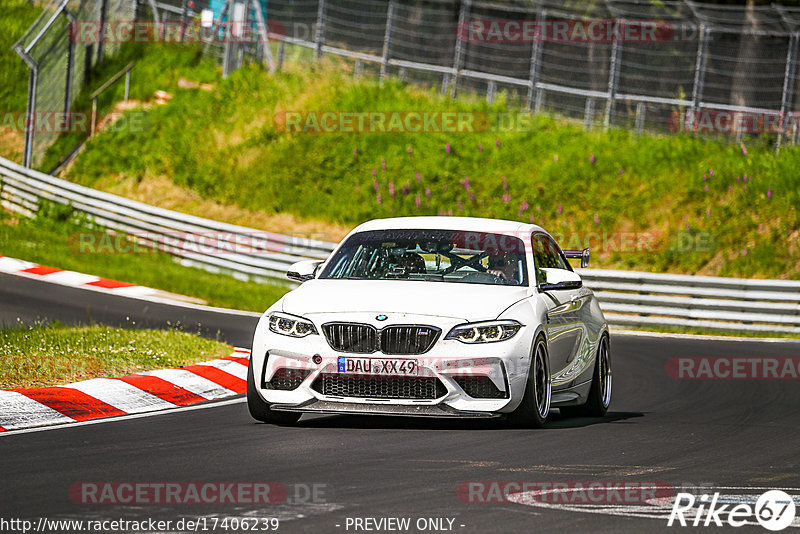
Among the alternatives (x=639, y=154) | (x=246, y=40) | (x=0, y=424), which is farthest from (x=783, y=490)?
(x=246, y=40)

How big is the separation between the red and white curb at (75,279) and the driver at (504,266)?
12.6m

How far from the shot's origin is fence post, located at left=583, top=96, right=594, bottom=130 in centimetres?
3016

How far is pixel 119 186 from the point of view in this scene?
3275cm

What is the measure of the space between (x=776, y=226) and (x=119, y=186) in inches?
591

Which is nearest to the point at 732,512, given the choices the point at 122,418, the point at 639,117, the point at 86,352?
the point at 122,418

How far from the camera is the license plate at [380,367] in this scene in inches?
356

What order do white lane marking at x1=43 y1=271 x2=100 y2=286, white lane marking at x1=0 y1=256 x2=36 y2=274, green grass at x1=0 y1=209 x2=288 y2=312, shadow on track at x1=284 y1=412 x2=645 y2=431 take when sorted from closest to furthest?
shadow on track at x1=284 y1=412 x2=645 y2=431
white lane marking at x1=43 y1=271 x2=100 y2=286
white lane marking at x1=0 y1=256 x2=36 y2=274
green grass at x1=0 y1=209 x2=288 y2=312

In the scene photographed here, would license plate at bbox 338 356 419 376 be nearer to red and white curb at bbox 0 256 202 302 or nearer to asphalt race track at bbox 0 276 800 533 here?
asphalt race track at bbox 0 276 800 533

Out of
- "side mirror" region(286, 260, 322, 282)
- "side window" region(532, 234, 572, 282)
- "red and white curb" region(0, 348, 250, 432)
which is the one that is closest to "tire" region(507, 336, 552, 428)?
"side window" region(532, 234, 572, 282)

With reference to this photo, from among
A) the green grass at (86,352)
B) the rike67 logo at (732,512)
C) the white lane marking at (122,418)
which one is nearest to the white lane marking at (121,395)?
the white lane marking at (122,418)

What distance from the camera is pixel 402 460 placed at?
26.2 ft

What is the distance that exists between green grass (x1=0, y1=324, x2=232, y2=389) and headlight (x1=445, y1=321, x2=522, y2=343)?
374cm

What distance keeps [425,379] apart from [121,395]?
295 cm

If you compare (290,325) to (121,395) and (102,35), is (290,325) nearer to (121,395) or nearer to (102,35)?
(121,395)
